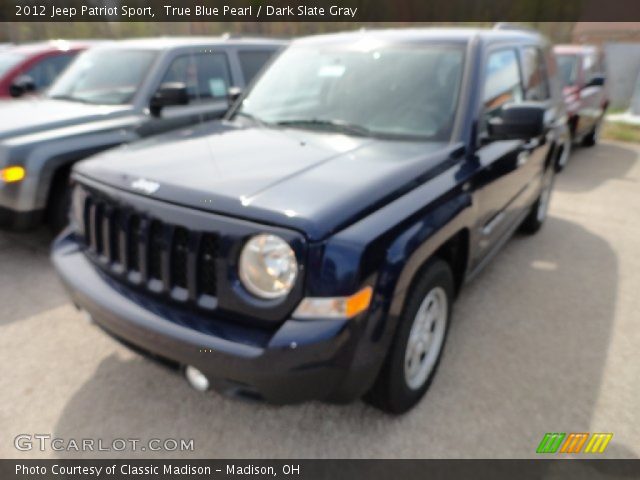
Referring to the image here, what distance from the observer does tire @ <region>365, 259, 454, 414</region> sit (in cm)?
220

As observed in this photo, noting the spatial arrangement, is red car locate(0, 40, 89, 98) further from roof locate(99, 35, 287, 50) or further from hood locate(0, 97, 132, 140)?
roof locate(99, 35, 287, 50)

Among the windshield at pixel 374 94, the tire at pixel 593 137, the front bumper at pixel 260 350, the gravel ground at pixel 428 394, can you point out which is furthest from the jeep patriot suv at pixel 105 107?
the tire at pixel 593 137

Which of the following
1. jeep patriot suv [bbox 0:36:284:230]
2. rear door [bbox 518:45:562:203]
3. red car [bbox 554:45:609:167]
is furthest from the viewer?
red car [bbox 554:45:609:167]

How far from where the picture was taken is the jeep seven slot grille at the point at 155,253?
1986mm

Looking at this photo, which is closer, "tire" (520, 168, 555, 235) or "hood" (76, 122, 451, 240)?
"hood" (76, 122, 451, 240)

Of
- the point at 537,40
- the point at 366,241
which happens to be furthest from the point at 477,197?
the point at 537,40

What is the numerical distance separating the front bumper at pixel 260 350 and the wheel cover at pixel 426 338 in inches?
17.6

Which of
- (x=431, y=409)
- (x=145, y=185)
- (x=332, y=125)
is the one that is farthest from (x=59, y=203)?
(x=431, y=409)

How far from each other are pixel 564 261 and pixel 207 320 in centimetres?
348

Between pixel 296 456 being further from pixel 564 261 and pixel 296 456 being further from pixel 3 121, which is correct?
pixel 3 121

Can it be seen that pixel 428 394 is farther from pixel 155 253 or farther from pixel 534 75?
pixel 534 75

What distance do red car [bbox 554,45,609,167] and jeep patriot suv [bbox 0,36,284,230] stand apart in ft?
15.0

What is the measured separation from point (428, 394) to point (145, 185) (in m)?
1.77

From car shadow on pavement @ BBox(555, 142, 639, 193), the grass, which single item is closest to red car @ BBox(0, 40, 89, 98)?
car shadow on pavement @ BBox(555, 142, 639, 193)
